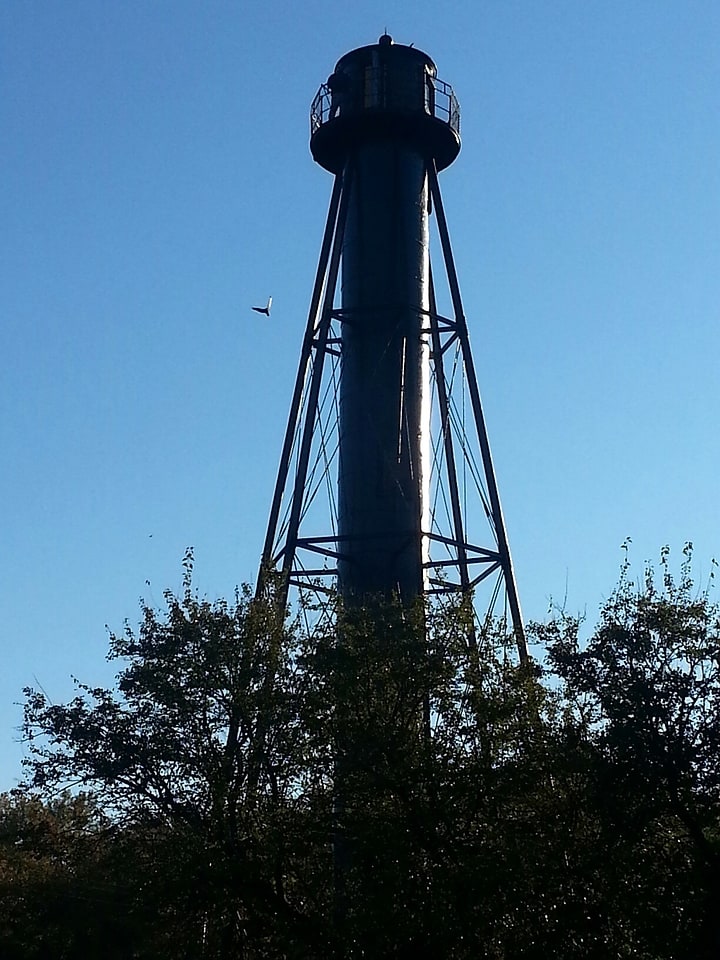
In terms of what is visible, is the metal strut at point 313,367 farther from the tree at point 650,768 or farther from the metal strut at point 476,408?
the tree at point 650,768

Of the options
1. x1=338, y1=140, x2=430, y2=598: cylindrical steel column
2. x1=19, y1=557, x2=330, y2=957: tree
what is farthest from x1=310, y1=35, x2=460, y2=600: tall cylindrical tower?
x1=19, y1=557, x2=330, y2=957: tree

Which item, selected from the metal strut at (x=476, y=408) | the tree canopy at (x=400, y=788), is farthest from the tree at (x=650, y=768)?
the metal strut at (x=476, y=408)

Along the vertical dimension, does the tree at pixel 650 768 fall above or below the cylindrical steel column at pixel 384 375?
Answer: below

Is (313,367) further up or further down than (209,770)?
further up

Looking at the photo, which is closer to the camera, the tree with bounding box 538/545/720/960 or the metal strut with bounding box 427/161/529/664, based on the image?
the tree with bounding box 538/545/720/960

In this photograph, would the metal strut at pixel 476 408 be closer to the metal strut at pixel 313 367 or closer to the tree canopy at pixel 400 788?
the metal strut at pixel 313 367

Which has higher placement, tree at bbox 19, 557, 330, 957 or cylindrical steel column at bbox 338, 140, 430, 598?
cylindrical steel column at bbox 338, 140, 430, 598

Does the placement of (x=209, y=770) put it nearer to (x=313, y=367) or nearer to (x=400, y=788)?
(x=400, y=788)

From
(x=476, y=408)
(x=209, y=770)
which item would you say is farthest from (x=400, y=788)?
(x=476, y=408)

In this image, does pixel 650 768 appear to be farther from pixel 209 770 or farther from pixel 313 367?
pixel 313 367

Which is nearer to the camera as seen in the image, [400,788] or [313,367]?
[400,788]

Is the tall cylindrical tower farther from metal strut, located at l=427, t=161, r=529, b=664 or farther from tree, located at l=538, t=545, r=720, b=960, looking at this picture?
tree, located at l=538, t=545, r=720, b=960

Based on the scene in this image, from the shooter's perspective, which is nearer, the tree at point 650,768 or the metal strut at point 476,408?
the tree at point 650,768

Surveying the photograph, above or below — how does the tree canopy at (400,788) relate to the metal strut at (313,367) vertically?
below
